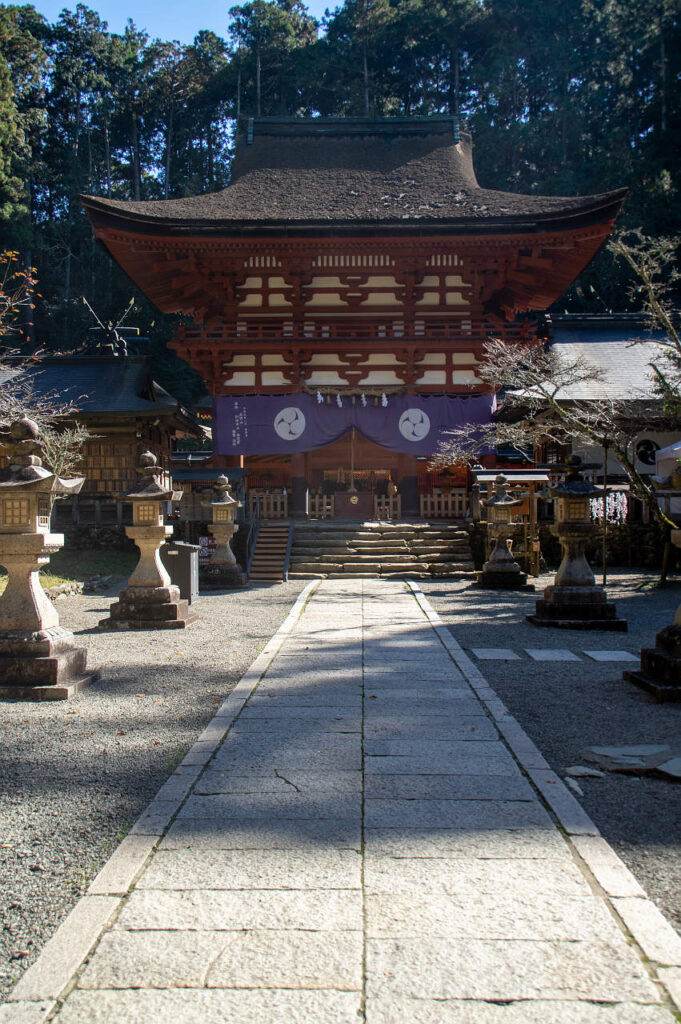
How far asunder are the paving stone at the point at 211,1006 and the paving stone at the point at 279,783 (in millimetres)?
1420

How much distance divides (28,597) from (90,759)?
212cm

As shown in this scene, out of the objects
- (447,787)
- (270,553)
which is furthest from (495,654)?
(270,553)

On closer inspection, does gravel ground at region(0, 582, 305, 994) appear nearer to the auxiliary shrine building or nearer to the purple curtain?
the purple curtain

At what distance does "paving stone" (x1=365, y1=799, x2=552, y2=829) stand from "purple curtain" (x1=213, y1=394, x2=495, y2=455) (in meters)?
13.9

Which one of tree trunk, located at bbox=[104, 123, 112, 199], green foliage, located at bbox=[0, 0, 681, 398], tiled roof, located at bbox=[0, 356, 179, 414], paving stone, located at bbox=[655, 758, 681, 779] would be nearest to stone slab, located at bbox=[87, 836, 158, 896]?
paving stone, located at bbox=[655, 758, 681, 779]

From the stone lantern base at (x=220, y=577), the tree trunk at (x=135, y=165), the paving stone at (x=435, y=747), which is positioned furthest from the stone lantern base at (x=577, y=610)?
the tree trunk at (x=135, y=165)

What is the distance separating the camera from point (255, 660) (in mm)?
6715

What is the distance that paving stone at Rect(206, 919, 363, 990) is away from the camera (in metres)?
2.08

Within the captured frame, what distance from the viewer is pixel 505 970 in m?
2.13

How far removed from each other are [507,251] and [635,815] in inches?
601

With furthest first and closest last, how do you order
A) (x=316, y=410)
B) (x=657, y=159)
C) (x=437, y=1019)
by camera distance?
(x=657, y=159) → (x=316, y=410) → (x=437, y=1019)

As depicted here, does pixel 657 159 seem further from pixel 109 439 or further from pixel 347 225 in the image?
pixel 109 439

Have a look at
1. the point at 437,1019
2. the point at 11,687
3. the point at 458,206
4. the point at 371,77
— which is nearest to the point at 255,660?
the point at 11,687

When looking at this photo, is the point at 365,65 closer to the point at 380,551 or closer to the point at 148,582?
the point at 380,551
